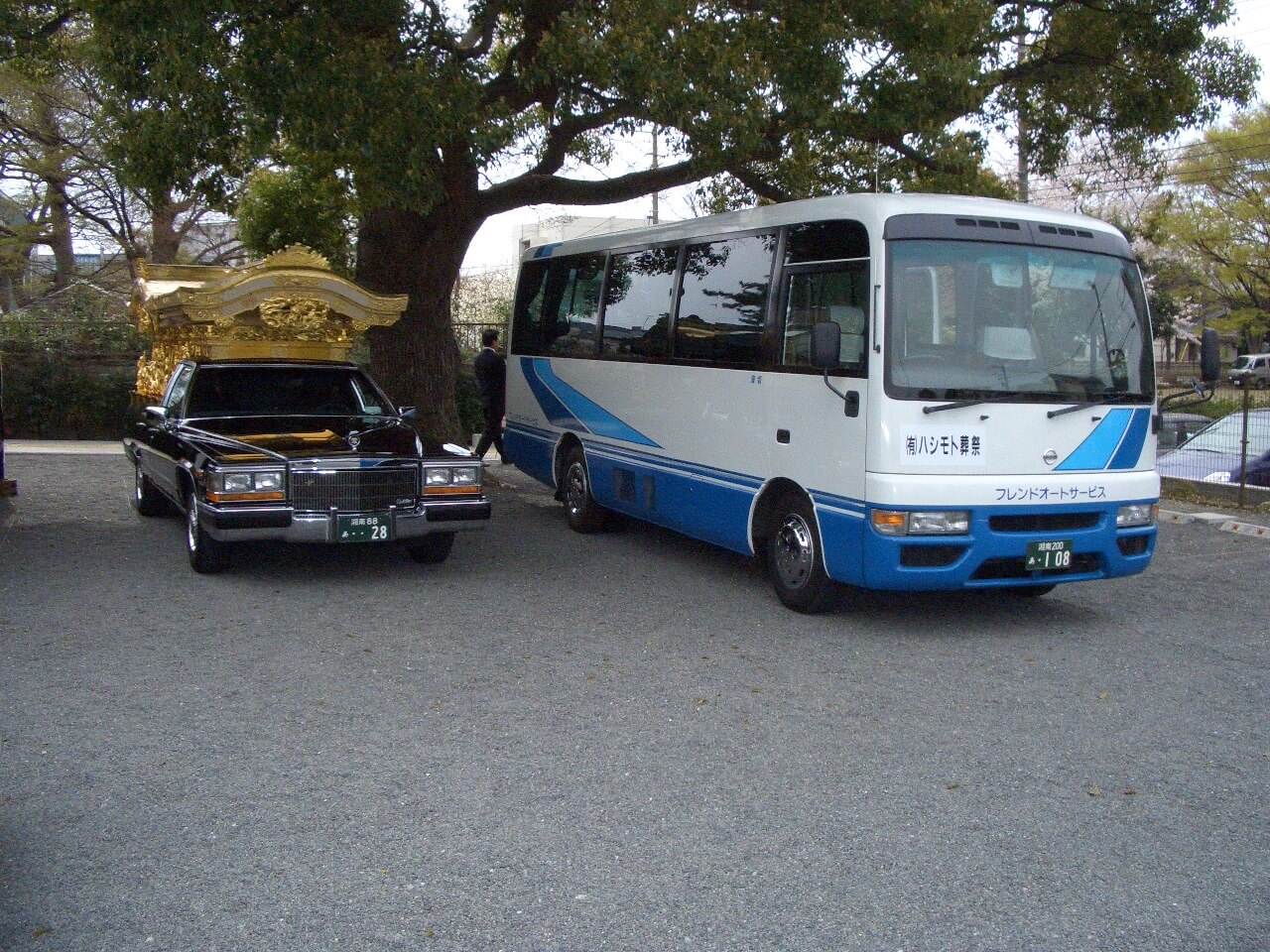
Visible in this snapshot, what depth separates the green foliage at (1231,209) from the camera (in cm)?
3631

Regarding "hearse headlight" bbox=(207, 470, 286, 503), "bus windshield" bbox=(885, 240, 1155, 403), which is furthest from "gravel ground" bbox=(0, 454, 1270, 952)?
"bus windshield" bbox=(885, 240, 1155, 403)

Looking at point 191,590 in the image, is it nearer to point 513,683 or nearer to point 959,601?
point 513,683

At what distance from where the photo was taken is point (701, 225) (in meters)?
10.3

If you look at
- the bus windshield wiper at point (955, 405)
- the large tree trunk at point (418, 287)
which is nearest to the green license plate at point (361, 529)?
the bus windshield wiper at point (955, 405)

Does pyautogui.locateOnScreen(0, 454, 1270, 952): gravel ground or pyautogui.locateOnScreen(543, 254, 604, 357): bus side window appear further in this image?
pyautogui.locateOnScreen(543, 254, 604, 357): bus side window

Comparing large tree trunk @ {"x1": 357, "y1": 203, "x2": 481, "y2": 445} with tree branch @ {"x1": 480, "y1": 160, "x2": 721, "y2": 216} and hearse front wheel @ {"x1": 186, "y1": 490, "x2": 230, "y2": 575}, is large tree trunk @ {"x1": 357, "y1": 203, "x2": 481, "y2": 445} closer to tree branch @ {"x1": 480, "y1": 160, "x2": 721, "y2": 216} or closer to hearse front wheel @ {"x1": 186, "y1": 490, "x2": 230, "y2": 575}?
tree branch @ {"x1": 480, "y1": 160, "x2": 721, "y2": 216}

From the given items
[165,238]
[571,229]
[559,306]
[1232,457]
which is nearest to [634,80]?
[559,306]

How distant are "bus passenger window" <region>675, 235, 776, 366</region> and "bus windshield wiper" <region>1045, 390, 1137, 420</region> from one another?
85.2 inches

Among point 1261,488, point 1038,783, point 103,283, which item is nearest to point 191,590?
point 1038,783

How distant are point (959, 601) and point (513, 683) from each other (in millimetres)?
3911

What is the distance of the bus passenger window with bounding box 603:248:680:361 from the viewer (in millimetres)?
10734

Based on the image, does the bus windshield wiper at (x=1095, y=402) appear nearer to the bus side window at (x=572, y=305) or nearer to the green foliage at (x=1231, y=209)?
the bus side window at (x=572, y=305)

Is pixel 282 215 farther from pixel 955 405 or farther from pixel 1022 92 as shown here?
pixel 955 405

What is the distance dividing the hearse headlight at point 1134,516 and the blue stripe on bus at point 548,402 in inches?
210
